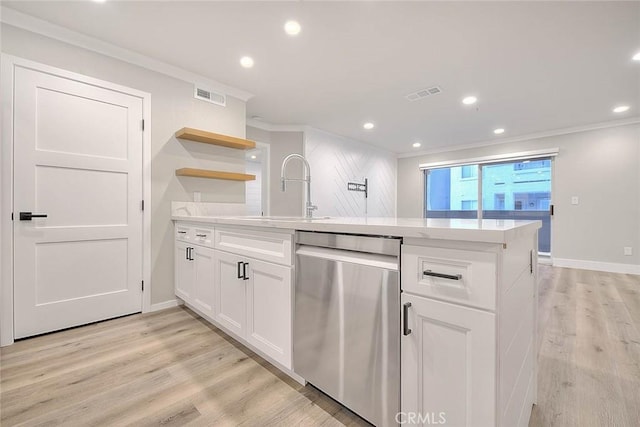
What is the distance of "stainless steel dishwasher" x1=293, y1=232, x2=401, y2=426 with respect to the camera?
102 centimetres

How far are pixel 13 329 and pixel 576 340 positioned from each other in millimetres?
4063

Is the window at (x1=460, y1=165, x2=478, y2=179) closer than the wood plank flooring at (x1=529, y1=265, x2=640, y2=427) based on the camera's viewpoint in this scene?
No

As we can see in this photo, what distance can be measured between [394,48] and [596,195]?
14.7 ft

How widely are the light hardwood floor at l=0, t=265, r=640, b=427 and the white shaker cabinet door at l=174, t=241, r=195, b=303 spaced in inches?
9.7

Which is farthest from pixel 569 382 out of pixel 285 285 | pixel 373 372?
pixel 285 285

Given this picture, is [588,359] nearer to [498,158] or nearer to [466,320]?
[466,320]

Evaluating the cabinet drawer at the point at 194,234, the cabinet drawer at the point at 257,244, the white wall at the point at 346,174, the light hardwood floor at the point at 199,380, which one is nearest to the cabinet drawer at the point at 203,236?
the cabinet drawer at the point at 194,234

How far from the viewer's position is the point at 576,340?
2.01 m

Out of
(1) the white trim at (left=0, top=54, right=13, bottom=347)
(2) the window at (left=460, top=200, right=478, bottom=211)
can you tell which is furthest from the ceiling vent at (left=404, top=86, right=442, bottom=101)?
(1) the white trim at (left=0, top=54, right=13, bottom=347)

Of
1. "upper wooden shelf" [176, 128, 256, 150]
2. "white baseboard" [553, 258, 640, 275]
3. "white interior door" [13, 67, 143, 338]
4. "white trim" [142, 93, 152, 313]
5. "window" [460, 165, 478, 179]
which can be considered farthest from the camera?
"window" [460, 165, 478, 179]

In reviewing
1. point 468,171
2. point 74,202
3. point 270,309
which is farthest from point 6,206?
point 468,171

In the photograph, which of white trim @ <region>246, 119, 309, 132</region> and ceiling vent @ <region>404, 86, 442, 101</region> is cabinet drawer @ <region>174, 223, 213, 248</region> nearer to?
white trim @ <region>246, 119, 309, 132</region>

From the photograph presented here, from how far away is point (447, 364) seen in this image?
0.87 m

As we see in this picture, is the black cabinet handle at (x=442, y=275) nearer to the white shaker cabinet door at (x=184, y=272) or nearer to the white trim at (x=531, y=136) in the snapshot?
the white shaker cabinet door at (x=184, y=272)
